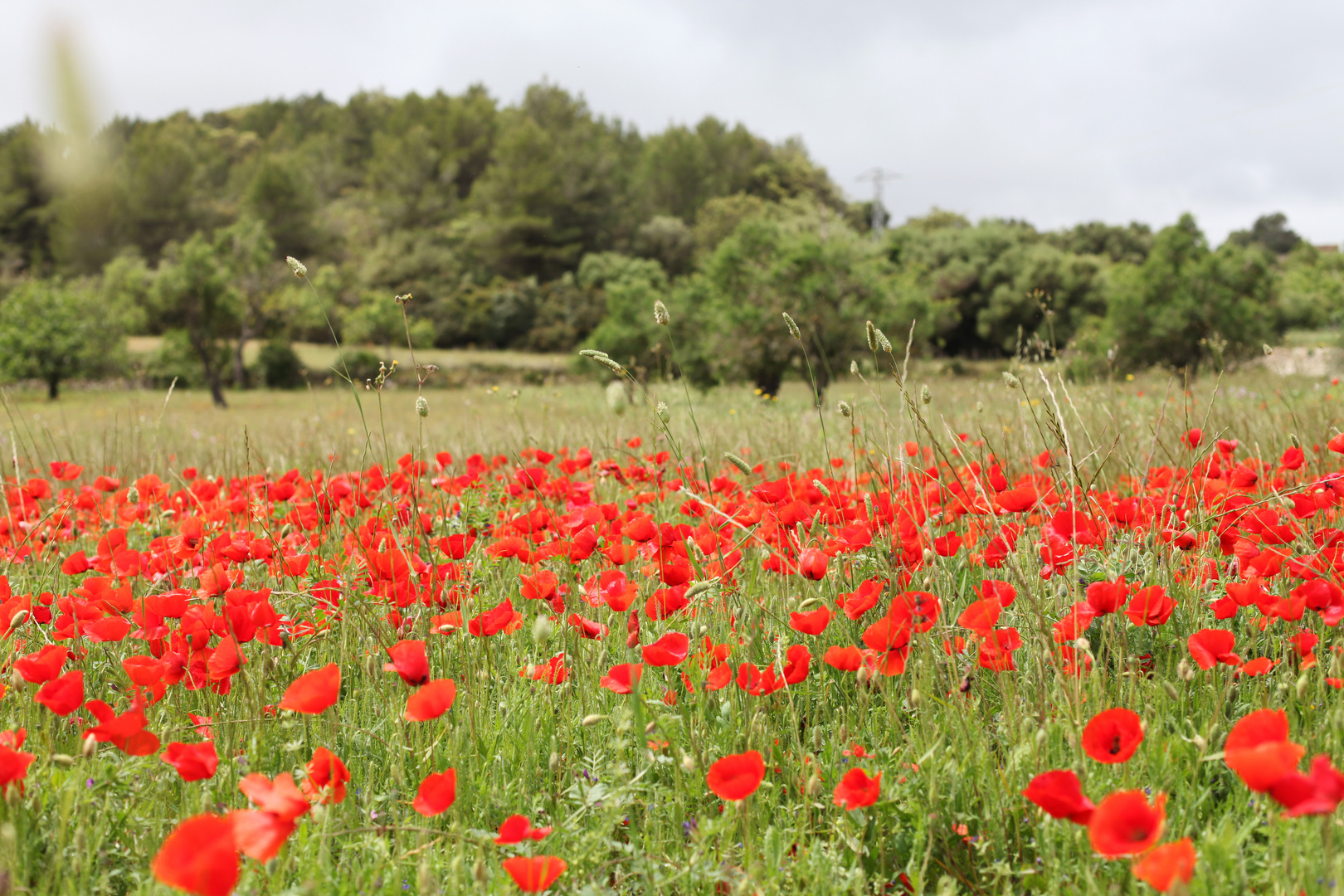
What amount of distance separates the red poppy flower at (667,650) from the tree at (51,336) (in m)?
27.4

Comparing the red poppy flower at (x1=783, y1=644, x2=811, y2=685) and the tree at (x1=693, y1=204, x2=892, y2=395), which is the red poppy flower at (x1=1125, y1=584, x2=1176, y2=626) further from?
the tree at (x1=693, y1=204, x2=892, y2=395)

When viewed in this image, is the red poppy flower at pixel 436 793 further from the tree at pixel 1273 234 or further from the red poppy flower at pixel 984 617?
the tree at pixel 1273 234

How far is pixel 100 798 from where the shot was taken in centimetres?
130

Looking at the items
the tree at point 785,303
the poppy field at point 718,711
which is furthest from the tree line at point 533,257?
the poppy field at point 718,711

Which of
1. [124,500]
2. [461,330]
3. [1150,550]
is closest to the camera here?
[1150,550]

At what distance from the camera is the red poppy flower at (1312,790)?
0.79 meters

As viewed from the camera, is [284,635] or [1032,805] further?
[284,635]

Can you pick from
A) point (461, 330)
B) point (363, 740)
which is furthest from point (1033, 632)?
point (461, 330)

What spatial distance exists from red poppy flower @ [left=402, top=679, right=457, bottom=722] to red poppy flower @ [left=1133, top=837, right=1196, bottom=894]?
81 cm

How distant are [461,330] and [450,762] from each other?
38.0 m

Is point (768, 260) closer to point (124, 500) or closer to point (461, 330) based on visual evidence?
point (124, 500)

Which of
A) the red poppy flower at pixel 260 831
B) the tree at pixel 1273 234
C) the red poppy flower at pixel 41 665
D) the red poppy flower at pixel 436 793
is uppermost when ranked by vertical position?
the tree at pixel 1273 234

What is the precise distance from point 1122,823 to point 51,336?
28653 millimetres

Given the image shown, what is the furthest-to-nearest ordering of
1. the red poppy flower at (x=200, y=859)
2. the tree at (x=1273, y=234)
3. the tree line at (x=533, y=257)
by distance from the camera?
the tree at (x=1273, y=234), the tree line at (x=533, y=257), the red poppy flower at (x=200, y=859)
